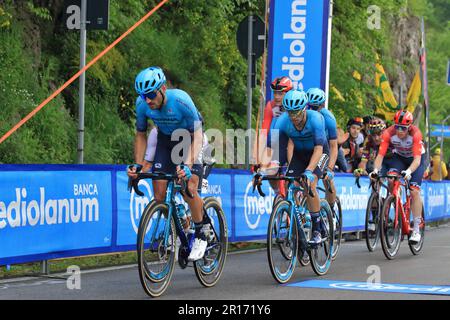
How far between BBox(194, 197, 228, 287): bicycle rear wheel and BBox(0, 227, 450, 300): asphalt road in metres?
0.14

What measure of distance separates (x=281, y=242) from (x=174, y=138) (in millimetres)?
1758

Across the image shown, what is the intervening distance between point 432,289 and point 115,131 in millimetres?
10320

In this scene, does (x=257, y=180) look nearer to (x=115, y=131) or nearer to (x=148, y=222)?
(x=148, y=222)

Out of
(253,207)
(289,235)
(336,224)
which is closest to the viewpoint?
(289,235)

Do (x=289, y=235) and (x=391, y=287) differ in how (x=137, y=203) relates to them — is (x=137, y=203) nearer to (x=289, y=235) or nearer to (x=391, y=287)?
(x=289, y=235)

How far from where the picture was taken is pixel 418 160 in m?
13.6

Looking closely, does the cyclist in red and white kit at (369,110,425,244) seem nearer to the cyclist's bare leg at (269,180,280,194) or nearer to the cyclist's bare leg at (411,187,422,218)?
the cyclist's bare leg at (411,187,422,218)

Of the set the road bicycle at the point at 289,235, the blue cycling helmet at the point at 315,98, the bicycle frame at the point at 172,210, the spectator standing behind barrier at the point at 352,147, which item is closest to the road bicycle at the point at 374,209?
the blue cycling helmet at the point at 315,98

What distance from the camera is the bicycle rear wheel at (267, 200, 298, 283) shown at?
10031 mm

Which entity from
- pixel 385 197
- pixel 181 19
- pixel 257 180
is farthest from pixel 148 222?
pixel 181 19

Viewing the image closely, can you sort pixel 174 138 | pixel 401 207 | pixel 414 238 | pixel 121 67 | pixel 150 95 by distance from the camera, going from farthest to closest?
pixel 121 67 → pixel 414 238 → pixel 401 207 → pixel 174 138 → pixel 150 95

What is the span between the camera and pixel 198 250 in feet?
30.8

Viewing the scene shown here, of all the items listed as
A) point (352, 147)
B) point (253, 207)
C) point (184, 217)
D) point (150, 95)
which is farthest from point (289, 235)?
point (352, 147)

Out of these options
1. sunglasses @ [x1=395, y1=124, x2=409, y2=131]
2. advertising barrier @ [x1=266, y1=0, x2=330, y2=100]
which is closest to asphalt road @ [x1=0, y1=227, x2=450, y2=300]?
sunglasses @ [x1=395, y1=124, x2=409, y2=131]
